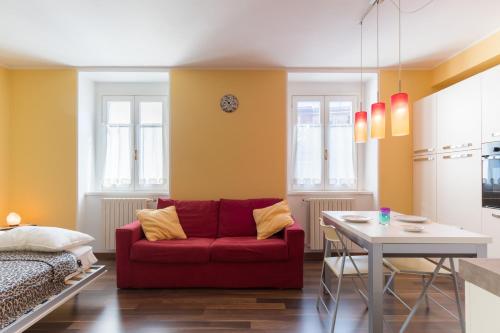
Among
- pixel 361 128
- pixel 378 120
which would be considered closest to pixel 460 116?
pixel 361 128

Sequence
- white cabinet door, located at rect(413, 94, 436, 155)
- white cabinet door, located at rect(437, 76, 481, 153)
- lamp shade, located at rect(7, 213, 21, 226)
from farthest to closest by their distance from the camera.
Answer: lamp shade, located at rect(7, 213, 21, 226)
white cabinet door, located at rect(413, 94, 436, 155)
white cabinet door, located at rect(437, 76, 481, 153)

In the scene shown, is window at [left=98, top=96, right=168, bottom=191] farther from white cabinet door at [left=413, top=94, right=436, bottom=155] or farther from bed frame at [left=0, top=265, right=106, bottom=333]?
white cabinet door at [left=413, top=94, right=436, bottom=155]

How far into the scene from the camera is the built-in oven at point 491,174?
276 centimetres

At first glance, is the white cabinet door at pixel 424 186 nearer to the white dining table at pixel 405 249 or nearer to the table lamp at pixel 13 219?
the white dining table at pixel 405 249

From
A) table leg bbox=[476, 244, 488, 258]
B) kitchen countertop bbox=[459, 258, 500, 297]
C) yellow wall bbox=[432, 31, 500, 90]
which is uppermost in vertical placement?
yellow wall bbox=[432, 31, 500, 90]

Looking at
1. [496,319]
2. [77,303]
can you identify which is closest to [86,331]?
[77,303]

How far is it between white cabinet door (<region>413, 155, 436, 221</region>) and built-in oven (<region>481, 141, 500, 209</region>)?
2.54 feet

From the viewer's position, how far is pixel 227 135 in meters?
4.24

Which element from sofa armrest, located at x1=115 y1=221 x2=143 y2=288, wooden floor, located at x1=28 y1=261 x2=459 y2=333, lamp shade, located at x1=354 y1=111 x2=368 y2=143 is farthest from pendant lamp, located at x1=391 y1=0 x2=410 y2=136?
sofa armrest, located at x1=115 y1=221 x2=143 y2=288

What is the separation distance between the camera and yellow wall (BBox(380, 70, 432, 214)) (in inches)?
166

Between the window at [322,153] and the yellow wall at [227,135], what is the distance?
0.54m

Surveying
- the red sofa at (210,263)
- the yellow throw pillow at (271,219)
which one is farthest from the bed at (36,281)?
the yellow throw pillow at (271,219)

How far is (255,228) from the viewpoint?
3.81 meters

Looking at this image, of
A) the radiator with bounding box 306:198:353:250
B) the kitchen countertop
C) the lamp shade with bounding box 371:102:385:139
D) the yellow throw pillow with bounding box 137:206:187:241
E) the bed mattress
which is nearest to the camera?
the kitchen countertop
